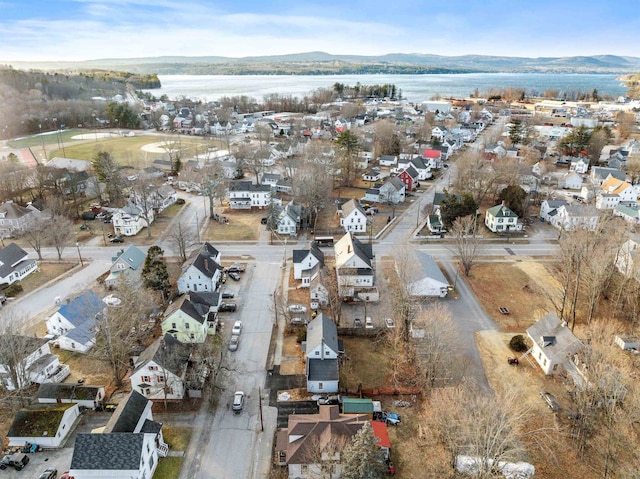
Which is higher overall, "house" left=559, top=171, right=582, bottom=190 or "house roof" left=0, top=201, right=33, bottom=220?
"house roof" left=0, top=201, right=33, bottom=220

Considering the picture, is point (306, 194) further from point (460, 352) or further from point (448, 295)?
point (460, 352)

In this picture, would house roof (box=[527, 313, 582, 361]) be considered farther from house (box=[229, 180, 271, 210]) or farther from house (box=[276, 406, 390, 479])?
house (box=[229, 180, 271, 210])

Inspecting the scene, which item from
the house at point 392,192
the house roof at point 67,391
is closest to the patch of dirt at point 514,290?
the house at point 392,192

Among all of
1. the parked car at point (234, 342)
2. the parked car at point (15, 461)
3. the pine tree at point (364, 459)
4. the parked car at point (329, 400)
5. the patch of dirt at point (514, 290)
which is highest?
the pine tree at point (364, 459)

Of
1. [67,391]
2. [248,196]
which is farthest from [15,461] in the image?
[248,196]

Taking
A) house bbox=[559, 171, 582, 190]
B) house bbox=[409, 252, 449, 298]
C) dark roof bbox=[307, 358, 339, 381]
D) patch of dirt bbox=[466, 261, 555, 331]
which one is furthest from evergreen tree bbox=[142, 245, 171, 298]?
house bbox=[559, 171, 582, 190]

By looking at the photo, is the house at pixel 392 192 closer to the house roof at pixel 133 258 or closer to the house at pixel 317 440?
the house roof at pixel 133 258
